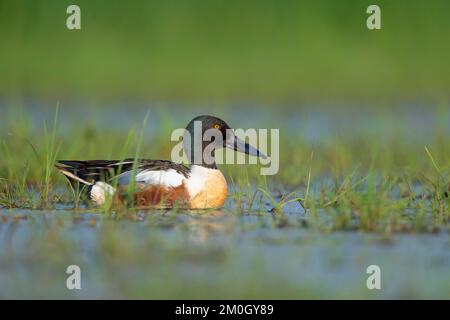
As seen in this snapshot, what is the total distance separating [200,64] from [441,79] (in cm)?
336

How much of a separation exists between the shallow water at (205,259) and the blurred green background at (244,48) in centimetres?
756

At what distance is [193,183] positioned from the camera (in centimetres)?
768

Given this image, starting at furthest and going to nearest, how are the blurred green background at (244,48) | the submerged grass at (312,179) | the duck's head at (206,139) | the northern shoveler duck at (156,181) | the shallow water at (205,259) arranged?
the blurred green background at (244,48) → the duck's head at (206,139) → the northern shoveler duck at (156,181) → the submerged grass at (312,179) → the shallow water at (205,259)

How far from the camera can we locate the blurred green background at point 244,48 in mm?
14117

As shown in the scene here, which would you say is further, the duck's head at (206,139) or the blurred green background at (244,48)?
the blurred green background at (244,48)

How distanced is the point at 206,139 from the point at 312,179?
125cm

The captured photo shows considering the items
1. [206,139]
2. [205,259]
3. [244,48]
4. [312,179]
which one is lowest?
[205,259]

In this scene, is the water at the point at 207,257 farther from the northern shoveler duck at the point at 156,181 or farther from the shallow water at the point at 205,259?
the northern shoveler duck at the point at 156,181

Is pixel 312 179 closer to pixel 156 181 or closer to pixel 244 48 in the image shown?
pixel 156 181

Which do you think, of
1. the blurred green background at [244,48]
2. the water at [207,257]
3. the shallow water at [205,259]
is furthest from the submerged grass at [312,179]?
the blurred green background at [244,48]

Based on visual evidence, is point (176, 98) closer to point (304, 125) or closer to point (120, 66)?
point (120, 66)

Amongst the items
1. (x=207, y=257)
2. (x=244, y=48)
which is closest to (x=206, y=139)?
(x=207, y=257)

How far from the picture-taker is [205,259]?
18.6 feet
